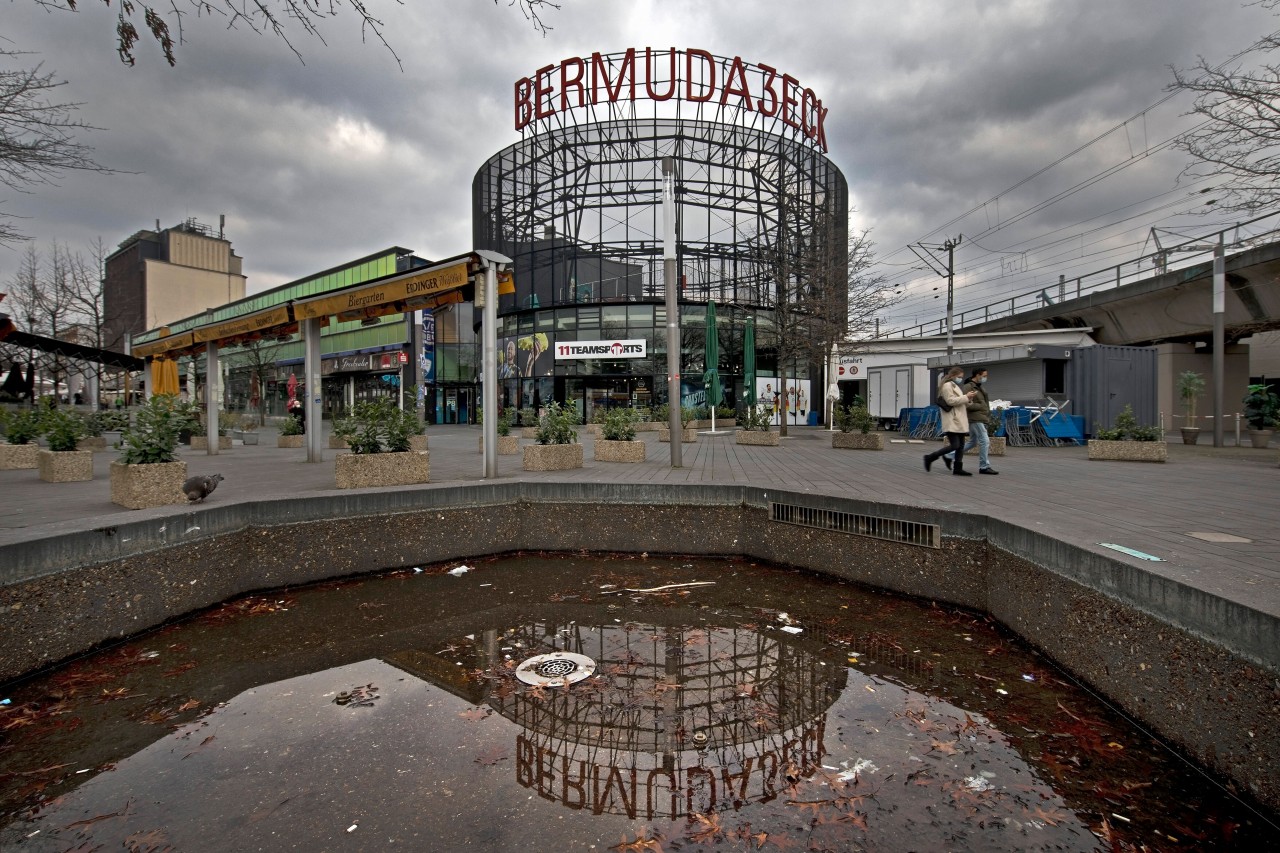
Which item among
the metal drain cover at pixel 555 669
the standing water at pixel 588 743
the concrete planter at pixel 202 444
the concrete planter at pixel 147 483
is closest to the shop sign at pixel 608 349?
the concrete planter at pixel 202 444

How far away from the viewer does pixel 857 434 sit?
552 inches

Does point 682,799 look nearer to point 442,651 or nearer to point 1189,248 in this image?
point 442,651

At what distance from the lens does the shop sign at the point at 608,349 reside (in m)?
28.9

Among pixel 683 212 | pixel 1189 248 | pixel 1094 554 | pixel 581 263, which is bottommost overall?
pixel 1094 554

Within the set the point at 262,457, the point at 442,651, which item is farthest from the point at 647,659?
the point at 262,457

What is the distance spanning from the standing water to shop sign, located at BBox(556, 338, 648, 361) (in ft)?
81.2

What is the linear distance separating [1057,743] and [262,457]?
46.8 feet

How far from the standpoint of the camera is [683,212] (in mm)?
29266

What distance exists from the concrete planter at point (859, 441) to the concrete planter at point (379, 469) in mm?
10258

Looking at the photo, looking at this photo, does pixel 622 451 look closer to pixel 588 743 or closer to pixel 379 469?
pixel 379 469

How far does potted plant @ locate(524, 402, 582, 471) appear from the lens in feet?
29.3

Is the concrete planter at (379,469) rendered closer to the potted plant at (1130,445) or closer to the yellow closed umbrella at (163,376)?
the potted plant at (1130,445)

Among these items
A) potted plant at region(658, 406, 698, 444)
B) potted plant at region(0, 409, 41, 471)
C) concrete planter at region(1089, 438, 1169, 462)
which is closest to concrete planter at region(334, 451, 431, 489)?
potted plant at region(0, 409, 41, 471)

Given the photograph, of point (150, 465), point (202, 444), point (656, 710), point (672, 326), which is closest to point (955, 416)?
point (672, 326)
